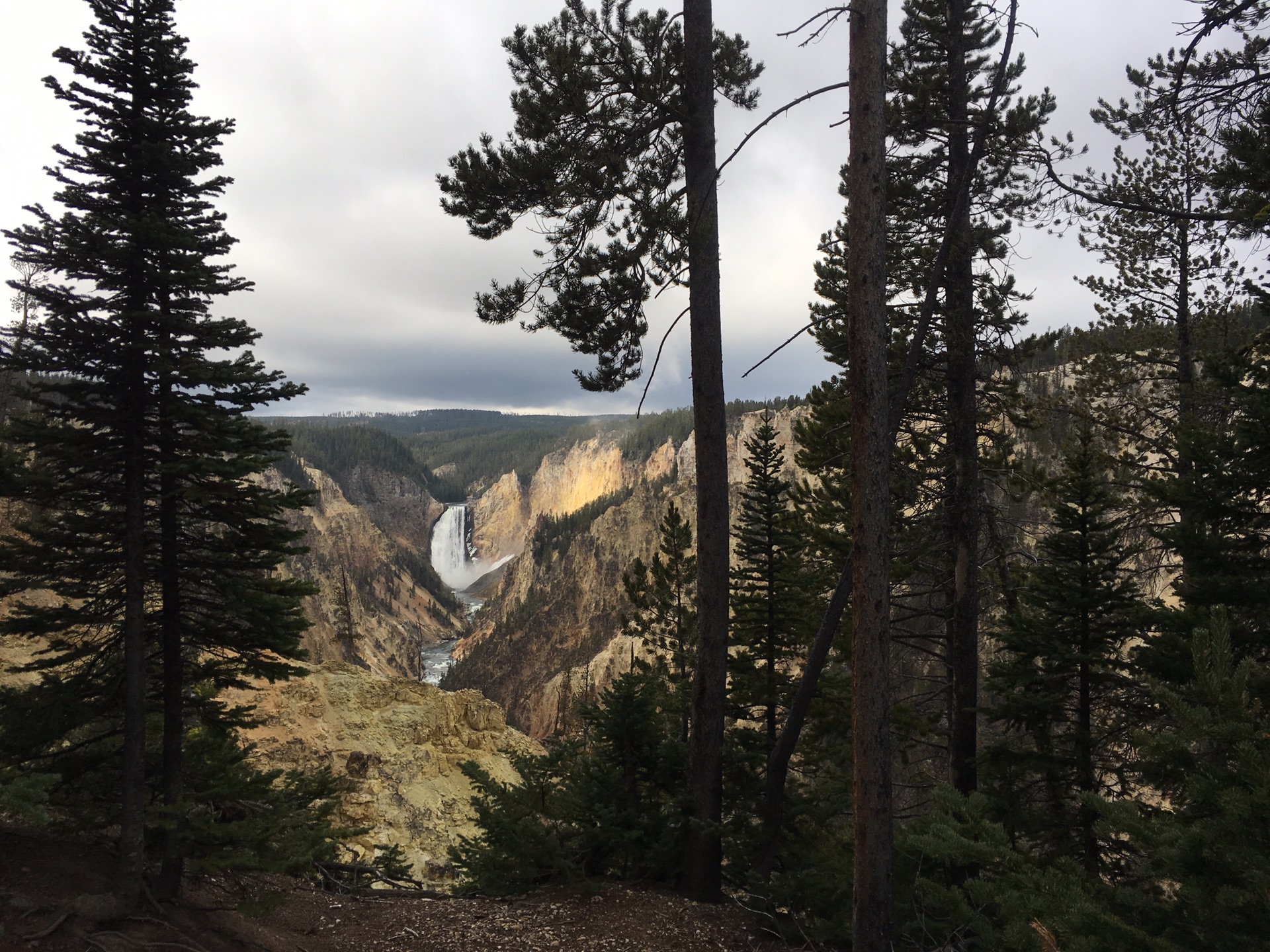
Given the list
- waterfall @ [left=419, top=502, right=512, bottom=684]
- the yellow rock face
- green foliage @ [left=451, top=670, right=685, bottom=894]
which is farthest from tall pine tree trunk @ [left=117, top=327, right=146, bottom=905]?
waterfall @ [left=419, top=502, right=512, bottom=684]

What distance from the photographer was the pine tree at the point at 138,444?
5977 millimetres

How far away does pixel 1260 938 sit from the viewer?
2.37 m

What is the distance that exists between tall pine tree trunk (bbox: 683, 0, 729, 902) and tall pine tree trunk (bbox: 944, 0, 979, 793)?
11.4 ft

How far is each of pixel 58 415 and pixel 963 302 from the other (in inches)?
391

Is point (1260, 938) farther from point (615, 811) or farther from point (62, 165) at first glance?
point (62, 165)

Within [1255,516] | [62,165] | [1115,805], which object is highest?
[62,165]

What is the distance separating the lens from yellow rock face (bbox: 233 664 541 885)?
19422 mm

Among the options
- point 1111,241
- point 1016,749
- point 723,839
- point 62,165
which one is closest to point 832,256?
point 1111,241

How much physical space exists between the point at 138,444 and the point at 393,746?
18293mm

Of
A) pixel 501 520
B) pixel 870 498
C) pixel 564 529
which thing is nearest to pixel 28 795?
pixel 870 498

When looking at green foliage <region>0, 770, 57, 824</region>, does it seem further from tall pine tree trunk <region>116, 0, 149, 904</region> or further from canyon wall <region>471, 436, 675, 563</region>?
canyon wall <region>471, 436, 675, 563</region>

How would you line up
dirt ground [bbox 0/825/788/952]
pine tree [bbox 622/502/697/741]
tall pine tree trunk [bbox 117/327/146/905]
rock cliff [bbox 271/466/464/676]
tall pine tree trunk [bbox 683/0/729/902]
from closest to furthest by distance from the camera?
1. dirt ground [bbox 0/825/788/952]
2. tall pine tree trunk [bbox 117/327/146/905]
3. tall pine tree trunk [bbox 683/0/729/902]
4. pine tree [bbox 622/502/697/741]
5. rock cliff [bbox 271/466/464/676]

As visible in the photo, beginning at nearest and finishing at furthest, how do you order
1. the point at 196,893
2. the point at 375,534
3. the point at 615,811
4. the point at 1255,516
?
the point at 1255,516
the point at 196,893
the point at 615,811
the point at 375,534

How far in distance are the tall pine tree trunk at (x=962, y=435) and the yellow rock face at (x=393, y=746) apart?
→ 1455 cm
